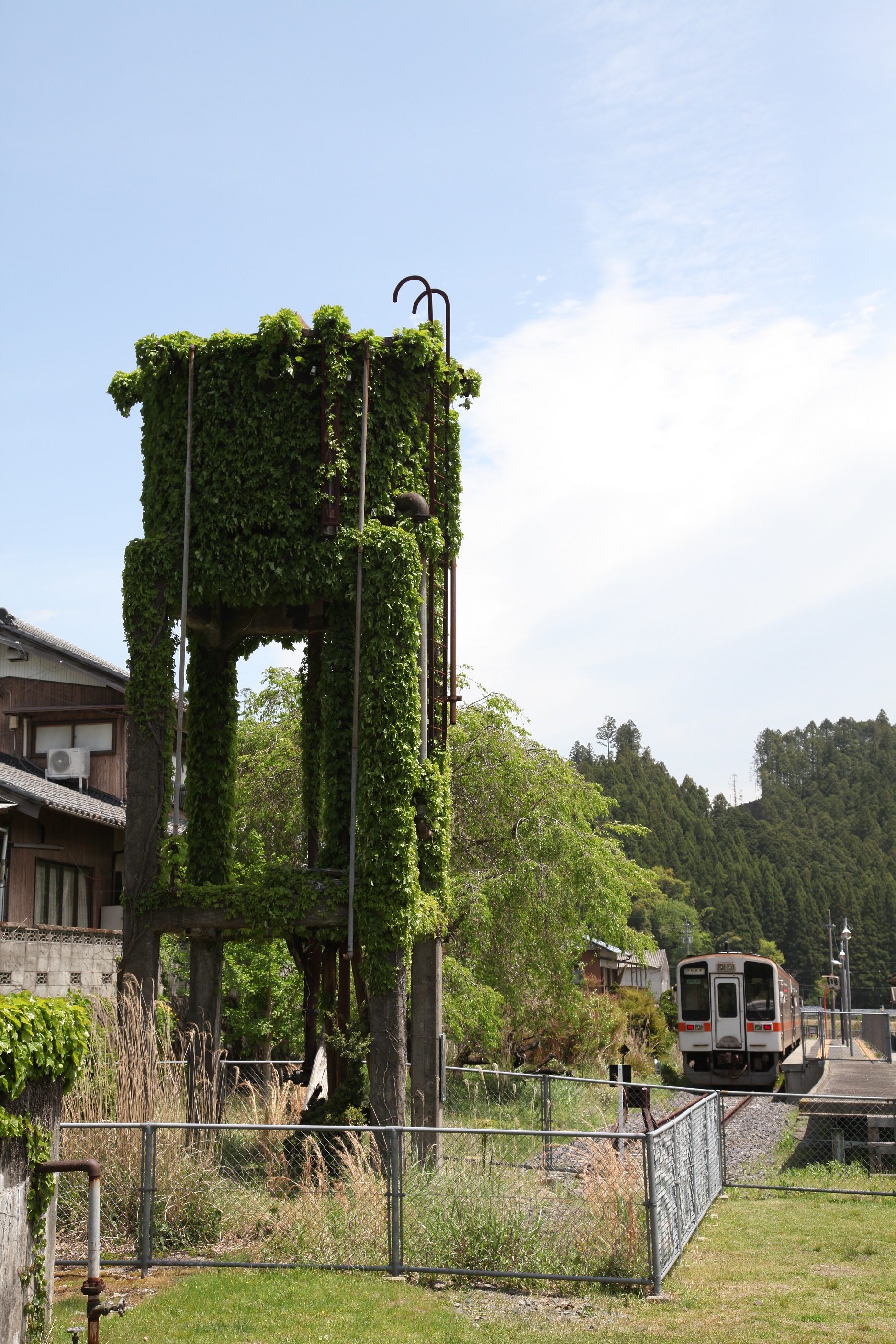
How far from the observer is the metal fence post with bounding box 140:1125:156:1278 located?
368 inches

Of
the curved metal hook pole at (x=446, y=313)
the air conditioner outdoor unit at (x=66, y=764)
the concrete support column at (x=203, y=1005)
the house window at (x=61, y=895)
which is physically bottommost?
the concrete support column at (x=203, y=1005)

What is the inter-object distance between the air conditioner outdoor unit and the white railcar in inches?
538

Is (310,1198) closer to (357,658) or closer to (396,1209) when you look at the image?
(396,1209)

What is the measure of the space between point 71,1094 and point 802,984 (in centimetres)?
10801

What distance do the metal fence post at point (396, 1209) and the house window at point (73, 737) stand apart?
56.0ft

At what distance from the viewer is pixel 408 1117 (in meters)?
13.9

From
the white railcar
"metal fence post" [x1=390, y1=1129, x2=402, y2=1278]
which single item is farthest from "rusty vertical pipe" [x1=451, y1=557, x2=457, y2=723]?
the white railcar

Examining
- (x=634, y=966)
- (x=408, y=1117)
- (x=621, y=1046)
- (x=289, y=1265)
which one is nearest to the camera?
(x=289, y=1265)

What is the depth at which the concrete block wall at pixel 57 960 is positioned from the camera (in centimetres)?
1758

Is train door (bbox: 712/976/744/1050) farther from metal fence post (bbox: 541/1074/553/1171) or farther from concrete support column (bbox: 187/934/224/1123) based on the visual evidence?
concrete support column (bbox: 187/934/224/1123)

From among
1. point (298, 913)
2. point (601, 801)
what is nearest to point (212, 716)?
point (298, 913)

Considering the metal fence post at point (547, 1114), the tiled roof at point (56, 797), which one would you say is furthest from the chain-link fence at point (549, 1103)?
the tiled roof at point (56, 797)

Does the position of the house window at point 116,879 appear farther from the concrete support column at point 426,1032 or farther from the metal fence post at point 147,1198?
the metal fence post at point 147,1198

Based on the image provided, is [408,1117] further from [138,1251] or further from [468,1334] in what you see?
[468,1334]
